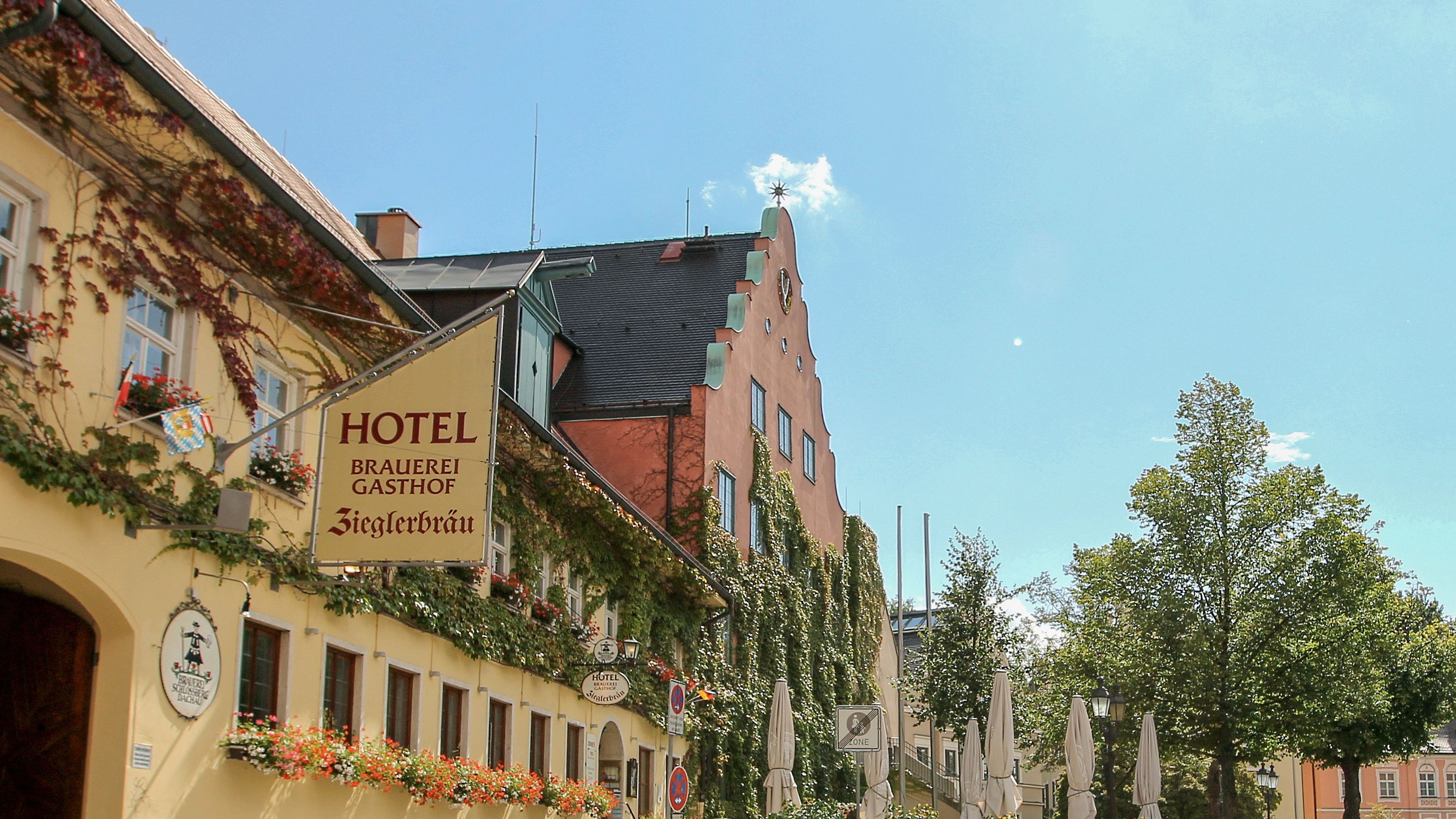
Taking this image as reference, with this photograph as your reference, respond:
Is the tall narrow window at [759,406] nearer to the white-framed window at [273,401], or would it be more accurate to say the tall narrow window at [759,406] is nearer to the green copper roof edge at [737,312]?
the green copper roof edge at [737,312]

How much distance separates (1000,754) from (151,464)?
57.8 ft

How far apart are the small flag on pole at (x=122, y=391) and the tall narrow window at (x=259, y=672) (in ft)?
8.64

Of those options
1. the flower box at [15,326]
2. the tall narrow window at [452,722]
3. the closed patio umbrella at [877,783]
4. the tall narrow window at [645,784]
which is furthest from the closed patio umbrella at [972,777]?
the flower box at [15,326]

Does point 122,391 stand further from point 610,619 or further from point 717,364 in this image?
point 717,364

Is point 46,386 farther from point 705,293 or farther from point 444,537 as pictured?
point 705,293

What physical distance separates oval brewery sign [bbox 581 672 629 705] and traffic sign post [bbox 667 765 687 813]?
171cm

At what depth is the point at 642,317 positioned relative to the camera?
113 ft

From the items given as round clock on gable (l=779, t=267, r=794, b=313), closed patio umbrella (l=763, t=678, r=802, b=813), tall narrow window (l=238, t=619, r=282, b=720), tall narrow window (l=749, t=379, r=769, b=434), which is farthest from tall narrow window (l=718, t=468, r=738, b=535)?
tall narrow window (l=238, t=619, r=282, b=720)

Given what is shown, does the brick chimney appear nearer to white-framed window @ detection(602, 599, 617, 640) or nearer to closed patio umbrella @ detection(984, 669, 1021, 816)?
white-framed window @ detection(602, 599, 617, 640)

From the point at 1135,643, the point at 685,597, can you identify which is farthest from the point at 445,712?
the point at 1135,643

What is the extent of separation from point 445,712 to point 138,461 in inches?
278

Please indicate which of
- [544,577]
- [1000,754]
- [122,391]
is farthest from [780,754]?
[122,391]

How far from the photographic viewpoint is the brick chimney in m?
28.0

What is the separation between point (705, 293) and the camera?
3500 cm
